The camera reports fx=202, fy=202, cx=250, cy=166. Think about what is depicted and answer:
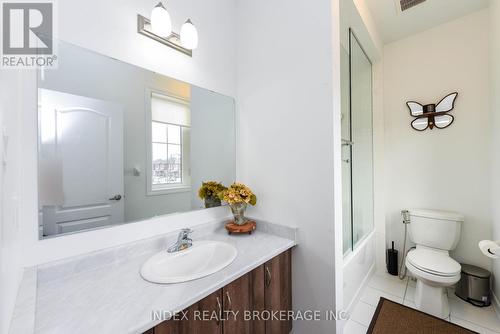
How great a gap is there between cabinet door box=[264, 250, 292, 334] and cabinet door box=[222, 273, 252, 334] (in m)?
0.15

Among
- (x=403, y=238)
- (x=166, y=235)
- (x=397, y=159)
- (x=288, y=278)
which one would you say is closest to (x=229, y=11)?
(x=166, y=235)

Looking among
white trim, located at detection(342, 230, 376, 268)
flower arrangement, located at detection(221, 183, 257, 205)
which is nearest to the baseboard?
white trim, located at detection(342, 230, 376, 268)

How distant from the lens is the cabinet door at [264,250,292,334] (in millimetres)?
1179

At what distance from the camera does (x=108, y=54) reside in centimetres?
107

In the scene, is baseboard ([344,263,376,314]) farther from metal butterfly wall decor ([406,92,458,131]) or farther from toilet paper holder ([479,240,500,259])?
metal butterfly wall decor ([406,92,458,131])

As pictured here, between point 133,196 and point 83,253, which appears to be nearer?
point 83,253

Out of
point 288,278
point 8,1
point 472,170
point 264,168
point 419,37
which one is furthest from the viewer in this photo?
point 419,37

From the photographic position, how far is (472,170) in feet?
6.30

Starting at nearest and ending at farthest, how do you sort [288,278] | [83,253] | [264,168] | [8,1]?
[8,1] < [83,253] < [288,278] < [264,168]

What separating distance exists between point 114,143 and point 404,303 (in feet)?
8.62

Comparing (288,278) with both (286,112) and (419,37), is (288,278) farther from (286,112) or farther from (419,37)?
(419,37)

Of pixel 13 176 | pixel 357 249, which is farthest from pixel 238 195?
pixel 357 249

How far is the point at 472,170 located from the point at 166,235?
9.00ft

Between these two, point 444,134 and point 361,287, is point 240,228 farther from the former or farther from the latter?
point 444,134
